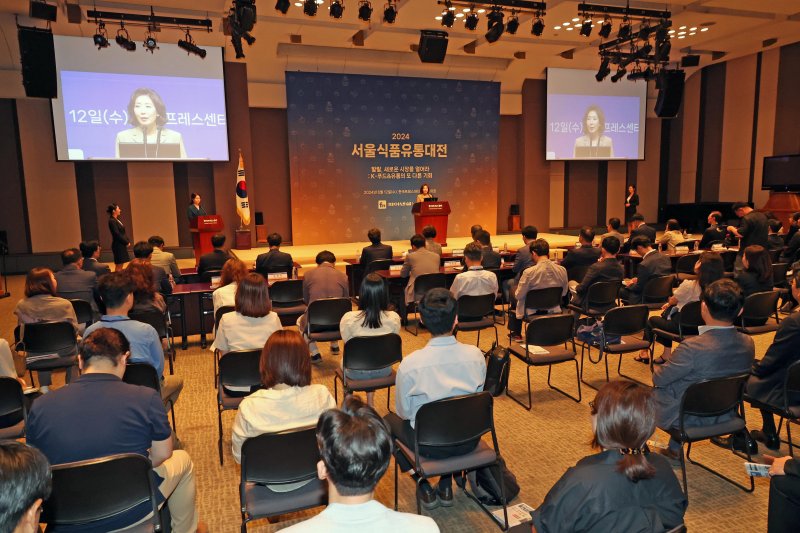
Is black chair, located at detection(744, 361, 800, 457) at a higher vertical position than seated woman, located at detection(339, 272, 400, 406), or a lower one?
lower

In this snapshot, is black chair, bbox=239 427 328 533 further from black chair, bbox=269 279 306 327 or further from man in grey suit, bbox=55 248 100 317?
man in grey suit, bbox=55 248 100 317

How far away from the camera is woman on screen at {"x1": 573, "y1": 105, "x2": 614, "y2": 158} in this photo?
14.6m

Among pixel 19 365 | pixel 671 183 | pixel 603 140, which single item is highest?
pixel 603 140

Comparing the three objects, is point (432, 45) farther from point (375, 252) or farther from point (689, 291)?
point (689, 291)

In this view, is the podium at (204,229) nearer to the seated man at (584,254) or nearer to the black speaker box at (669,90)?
the seated man at (584,254)

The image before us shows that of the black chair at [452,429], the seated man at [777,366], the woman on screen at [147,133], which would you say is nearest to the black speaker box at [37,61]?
the woman on screen at [147,133]

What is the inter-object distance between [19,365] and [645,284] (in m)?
6.04

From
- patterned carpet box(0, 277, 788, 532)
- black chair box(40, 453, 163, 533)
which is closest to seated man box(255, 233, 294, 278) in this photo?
patterned carpet box(0, 277, 788, 532)

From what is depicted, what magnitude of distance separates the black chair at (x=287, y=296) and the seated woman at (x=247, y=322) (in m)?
2.15

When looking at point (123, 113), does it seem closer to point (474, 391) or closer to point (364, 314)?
point (364, 314)

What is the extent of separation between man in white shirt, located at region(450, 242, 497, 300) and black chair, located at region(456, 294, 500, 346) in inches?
5.0

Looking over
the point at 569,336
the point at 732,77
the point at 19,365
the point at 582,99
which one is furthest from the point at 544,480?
the point at 732,77

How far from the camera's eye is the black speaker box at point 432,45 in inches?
372

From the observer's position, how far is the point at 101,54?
10266mm
